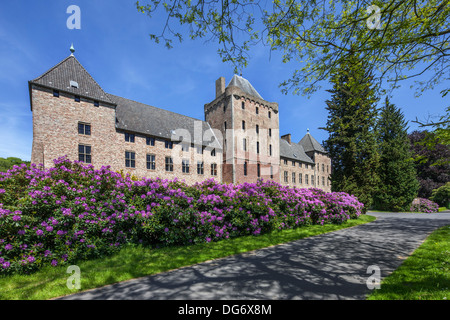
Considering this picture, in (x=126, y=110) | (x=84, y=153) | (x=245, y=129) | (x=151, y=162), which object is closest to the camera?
(x=84, y=153)

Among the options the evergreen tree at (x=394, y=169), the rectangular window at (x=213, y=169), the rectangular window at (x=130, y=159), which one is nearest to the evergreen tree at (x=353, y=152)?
the evergreen tree at (x=394, y=169)

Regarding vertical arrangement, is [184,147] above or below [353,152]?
above

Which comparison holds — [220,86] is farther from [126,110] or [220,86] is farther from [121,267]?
[121,267]

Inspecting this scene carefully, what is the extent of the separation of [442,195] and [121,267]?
42.5m

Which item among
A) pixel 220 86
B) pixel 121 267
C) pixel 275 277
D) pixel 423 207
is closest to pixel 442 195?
pixel 423 207

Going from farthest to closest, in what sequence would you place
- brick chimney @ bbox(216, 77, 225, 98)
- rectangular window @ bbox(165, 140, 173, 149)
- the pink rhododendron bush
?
brick chimney @ bbox(216, 77, 225, 98) → rectangular window @ bbox(165, 140, 173, 149) → the pink rhododendron bush

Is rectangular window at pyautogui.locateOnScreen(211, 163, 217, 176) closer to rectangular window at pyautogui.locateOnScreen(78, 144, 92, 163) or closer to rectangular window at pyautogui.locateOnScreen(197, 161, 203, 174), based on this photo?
rectangular window at pyautogui.locateOnScreen(197, 161, 203, 174)

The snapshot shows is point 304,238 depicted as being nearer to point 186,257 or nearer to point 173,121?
point 186,257

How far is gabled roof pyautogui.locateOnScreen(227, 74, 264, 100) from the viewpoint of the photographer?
30.7 metres

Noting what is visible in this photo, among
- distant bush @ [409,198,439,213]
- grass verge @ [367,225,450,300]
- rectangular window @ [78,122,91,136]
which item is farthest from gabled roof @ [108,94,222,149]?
distant bush @ [409,198,439,213]

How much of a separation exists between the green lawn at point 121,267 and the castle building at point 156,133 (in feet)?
51.2

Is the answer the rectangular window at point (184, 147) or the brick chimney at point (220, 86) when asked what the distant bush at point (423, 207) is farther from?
the brick chimney at point (220, 86)

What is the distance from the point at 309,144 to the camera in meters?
45.8

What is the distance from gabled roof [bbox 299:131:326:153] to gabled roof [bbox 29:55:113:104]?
40.2 metres
